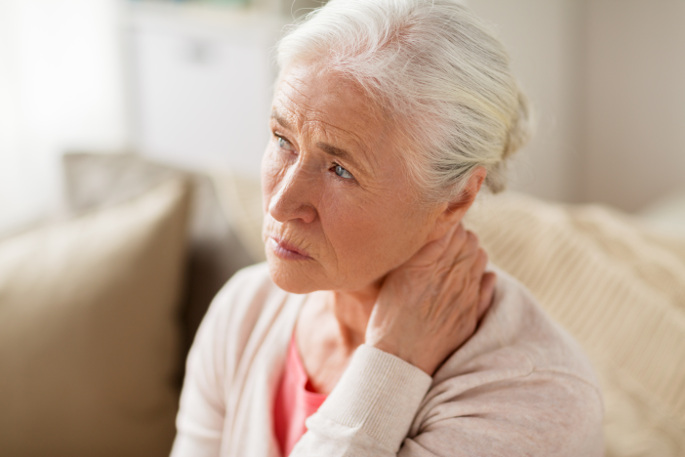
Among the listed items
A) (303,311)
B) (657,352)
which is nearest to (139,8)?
(303,311)

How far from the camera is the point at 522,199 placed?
1.79 metres

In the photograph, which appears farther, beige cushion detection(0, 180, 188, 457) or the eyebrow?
beige cushion detection(0, 180, 188, 457)

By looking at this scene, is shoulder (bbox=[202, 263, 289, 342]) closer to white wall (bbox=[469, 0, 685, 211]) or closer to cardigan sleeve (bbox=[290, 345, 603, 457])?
cardigan sleeve (bbox=[290, 345, 603, 457])

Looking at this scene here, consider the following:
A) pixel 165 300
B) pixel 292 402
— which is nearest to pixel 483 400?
pixel 292 402

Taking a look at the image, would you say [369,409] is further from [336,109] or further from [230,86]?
[230,86]

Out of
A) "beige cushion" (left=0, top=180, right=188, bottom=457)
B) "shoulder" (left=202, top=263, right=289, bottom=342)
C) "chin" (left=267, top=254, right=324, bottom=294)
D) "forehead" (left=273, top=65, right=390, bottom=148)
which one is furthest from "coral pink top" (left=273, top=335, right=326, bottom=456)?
"beige cushion" (left=0, top=180, right=188, bottom=457)

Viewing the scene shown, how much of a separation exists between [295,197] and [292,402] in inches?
16.5

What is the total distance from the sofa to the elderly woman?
43cm

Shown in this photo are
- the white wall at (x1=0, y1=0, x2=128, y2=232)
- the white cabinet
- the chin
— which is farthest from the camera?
the white cabinet

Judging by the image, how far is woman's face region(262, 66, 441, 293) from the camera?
83cm

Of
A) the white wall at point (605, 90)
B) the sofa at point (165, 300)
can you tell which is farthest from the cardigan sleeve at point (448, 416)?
the white wall at point (605, 90)

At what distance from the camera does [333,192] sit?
2.86ft

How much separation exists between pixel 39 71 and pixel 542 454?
2.29 metres

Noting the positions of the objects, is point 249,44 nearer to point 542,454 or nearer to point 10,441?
point 10,441
